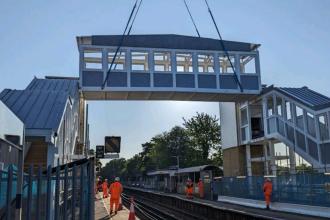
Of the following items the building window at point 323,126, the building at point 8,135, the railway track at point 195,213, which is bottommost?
the railway track at point 195,213

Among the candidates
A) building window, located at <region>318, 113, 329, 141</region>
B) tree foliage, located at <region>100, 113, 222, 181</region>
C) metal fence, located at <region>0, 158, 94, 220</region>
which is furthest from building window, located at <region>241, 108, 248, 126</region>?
tree foliage, located at <region>100, 113, 222, 181</region>

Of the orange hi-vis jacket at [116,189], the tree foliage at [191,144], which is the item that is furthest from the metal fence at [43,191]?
the tree foliage at [191,144]

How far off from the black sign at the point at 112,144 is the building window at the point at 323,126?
13157 mm

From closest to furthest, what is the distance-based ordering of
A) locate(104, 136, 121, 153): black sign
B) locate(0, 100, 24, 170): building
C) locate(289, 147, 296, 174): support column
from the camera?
locate(0, 100, 24, 170): building
locate(104, 136, 121, 153): black sign
locate(289, 147, 296, 174): support column

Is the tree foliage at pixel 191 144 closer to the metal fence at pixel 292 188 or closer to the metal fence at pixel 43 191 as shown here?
the metal fence at pixel 292 188

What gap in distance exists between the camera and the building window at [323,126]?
23388 millimetres

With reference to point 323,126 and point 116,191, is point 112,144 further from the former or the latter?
point 323,126

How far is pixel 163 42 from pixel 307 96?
11.0m

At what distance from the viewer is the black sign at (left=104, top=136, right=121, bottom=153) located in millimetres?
15914

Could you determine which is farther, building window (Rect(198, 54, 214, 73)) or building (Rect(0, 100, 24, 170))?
building window (Rect(198, 54, 214, 73))

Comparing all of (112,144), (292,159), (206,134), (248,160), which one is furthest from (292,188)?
(206,134)

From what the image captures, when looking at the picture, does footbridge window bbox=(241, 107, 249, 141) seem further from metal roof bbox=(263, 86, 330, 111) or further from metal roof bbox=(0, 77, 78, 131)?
metal roof bbox=(0, 77, 78, 131)

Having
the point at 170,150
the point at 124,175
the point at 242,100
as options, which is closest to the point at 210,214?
the point at 242,100

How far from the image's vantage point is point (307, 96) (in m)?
27.4
